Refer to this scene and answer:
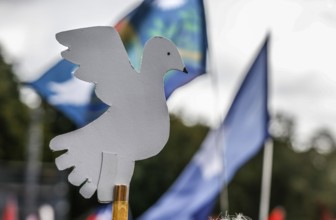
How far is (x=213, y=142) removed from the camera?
1250cm

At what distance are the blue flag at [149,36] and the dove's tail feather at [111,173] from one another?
6735 millimetres

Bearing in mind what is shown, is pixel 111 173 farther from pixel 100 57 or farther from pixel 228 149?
pixel 228 149

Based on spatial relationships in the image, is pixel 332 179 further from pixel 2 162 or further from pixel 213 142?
pixel 213 142

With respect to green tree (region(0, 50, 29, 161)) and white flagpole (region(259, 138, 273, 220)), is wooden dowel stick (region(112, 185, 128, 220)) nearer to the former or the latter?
white flagpole (region(259, 138, 273, 220))

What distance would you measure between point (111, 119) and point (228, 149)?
7.96 meters

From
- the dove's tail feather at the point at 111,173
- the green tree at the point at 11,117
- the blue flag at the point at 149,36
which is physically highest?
the green tree at the point at 11,117

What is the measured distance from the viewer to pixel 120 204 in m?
4.02

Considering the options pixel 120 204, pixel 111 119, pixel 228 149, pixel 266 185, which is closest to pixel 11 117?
→ pixel 228 149

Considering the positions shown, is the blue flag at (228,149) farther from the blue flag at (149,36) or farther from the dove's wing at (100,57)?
the dove's wing at (100,57)

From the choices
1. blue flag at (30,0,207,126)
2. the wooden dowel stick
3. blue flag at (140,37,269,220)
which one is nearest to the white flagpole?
blue flag at (140,37,269,220)

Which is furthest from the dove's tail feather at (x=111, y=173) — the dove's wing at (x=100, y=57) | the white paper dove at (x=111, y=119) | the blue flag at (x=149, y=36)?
the blue flag at (x=149, y=36)

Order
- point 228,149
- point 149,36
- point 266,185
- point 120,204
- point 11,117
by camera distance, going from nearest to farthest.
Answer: point 120,204 < point 149,36 < point 266,185 < point 228,149 < point 11,117

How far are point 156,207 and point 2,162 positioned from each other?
36.1m

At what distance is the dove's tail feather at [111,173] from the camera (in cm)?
410
